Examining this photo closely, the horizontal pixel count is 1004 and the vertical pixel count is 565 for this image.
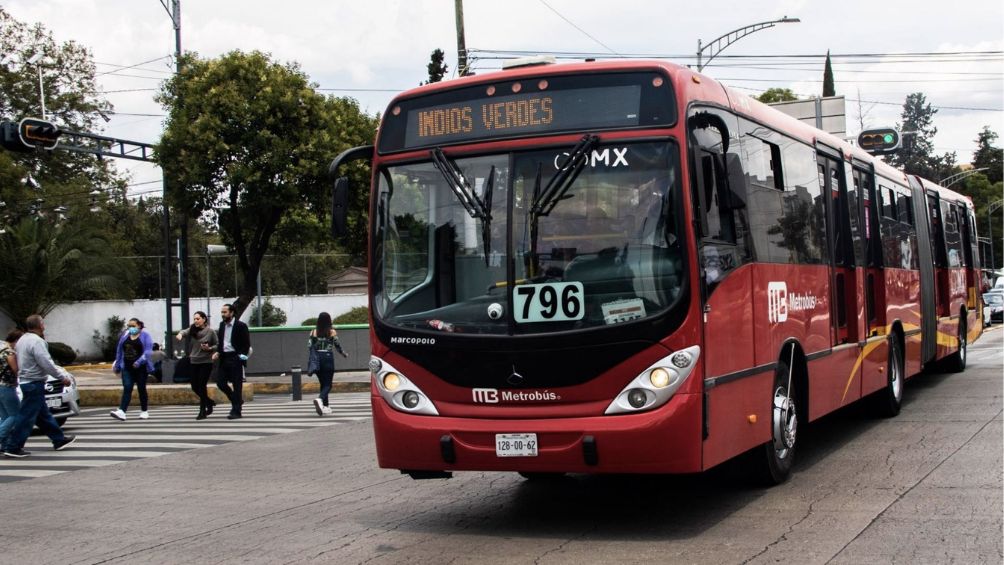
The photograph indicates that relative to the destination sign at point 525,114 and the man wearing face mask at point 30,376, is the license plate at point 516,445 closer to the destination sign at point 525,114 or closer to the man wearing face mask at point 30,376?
the destination sign at point 525,114

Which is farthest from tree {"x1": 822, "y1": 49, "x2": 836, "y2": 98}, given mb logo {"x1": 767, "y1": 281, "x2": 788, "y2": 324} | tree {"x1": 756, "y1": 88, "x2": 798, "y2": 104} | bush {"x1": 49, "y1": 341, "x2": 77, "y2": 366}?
mb logo {"x1": 767, "y1": 281, "x2": 788, "y2": 324}

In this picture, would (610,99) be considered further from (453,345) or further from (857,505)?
(857,505)

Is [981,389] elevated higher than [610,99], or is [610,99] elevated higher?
[610,99]

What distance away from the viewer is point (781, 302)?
8984 millimetres

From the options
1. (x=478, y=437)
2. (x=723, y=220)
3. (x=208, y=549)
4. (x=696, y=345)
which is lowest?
(x=208, y=549)

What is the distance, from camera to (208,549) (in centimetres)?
761

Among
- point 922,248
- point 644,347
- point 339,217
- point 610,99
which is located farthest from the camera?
point 922,248

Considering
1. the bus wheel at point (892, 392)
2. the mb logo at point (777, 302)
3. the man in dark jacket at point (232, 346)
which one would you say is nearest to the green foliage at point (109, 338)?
the man in dark jacket at point (232, 346)

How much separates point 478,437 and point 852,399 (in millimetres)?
5300

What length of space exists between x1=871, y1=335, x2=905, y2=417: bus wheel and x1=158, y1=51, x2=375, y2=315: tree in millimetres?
16931

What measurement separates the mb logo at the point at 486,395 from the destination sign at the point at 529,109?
171 cm

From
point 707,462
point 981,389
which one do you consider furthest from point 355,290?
point 707,462

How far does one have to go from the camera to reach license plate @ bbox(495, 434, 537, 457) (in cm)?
729

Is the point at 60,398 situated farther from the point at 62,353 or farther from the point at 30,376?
the point at 62,353
